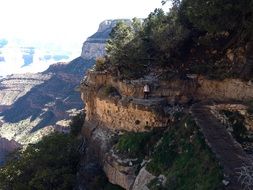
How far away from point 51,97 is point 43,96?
325 cm

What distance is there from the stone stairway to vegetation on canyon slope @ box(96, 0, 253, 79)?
3.97 meters

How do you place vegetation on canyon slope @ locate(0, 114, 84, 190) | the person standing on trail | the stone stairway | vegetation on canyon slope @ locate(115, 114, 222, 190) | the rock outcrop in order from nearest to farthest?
the stone stairway
vegetation on canyon slope @ locate(115, 114, 222, 190)
the person standing on trail
vegetation on canyon slope @ locate(0, 114, 84, 190)
the rock outcrop

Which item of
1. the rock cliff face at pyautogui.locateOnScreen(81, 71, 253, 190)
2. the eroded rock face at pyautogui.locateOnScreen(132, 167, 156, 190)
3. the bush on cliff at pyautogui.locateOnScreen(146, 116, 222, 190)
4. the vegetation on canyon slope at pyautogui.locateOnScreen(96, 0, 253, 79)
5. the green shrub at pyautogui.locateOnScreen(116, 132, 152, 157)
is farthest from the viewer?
the green shrub at pyautogui.locateOnScreen(116, 132, 152, 157)

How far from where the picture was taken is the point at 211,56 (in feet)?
114

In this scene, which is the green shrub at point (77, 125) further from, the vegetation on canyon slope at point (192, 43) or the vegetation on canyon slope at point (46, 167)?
the vegetation on canyon slope at point (192, 43)

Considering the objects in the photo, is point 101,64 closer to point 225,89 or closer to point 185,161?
point 225,89

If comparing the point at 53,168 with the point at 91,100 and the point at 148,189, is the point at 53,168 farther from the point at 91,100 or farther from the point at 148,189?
the point at 148,189

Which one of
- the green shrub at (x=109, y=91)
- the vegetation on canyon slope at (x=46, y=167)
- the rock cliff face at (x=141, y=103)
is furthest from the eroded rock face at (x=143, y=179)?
the green shrub at (x=109, y=91)

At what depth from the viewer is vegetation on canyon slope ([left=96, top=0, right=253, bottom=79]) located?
31000 mm

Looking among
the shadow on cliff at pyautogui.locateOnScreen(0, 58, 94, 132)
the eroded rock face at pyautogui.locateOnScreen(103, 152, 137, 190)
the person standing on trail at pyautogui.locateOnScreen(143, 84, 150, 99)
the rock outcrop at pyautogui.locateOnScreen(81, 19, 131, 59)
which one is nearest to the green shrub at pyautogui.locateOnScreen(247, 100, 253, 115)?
the person standing on trail at pyautogui.locateOnScreen(143, 84, 150, 99)

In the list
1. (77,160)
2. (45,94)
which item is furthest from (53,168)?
(45,94)

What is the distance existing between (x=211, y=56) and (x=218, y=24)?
4133 mm

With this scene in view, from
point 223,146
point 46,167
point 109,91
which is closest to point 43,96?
Answer: point 46,167

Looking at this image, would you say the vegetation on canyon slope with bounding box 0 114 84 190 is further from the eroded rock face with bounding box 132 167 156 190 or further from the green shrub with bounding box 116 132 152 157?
the eroded rock face with bounding box 132 167 156 190
